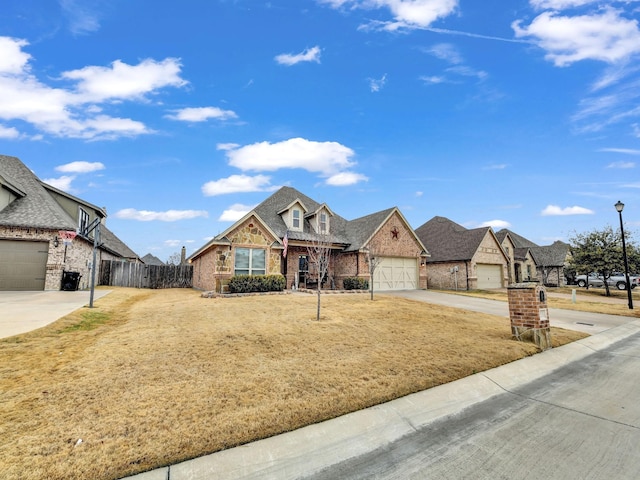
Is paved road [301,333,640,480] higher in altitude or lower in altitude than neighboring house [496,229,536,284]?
lower

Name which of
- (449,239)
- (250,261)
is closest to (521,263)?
(449,239)

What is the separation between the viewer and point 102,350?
612 cm

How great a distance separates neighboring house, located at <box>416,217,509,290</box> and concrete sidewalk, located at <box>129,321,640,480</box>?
24.6m

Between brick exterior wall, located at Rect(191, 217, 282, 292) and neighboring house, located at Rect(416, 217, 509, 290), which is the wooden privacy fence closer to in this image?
brick exterior wall, located at Rect(191, 217, 282, 292)

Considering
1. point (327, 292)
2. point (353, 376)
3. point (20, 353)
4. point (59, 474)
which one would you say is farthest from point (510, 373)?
point (327, 292)

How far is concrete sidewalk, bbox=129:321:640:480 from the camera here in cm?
299

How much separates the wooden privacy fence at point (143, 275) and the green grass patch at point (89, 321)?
1802cm

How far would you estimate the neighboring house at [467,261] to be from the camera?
2873 cm

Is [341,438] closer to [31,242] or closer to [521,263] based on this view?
[31,242]

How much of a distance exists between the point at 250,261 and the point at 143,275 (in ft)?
42.5

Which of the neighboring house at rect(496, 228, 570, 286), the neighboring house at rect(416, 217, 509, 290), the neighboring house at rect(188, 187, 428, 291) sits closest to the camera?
the neighboring house at rect(188, 187, 428, 291)

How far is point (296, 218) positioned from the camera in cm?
2436

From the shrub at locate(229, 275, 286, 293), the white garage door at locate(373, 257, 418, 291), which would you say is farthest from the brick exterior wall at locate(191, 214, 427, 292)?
the shrub at locate(229, 275, 286, 293)

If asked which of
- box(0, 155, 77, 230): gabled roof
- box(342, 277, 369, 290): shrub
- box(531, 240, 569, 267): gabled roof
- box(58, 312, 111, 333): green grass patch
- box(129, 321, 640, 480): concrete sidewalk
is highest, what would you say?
box(0, 155, 77, 230): gabled roof
